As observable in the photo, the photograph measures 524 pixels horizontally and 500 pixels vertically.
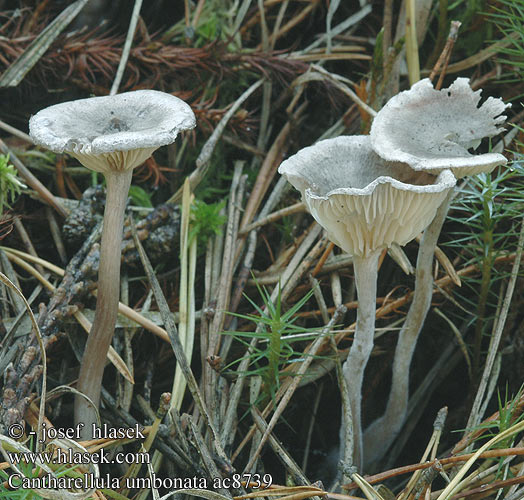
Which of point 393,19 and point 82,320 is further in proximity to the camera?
point 393,19

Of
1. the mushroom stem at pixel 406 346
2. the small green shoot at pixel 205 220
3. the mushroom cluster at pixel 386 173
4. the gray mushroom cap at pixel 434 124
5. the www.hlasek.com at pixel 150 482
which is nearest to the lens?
the www.hlasek.com at pixel 150 482

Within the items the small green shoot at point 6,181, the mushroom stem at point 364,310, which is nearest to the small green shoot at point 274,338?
the mushroom stem at point 364,310

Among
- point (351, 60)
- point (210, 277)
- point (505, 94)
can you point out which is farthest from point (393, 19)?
point (210, 277)

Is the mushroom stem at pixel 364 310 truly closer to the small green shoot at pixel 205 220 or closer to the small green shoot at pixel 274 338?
the small green shoot at pixel 274 338

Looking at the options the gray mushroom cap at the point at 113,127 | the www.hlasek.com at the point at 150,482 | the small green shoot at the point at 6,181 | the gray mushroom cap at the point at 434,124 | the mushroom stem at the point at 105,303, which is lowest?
the www.hlasek.com at the point at 150,482

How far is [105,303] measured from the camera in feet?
6.02

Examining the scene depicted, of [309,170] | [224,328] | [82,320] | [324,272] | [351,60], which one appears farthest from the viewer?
[351,60]

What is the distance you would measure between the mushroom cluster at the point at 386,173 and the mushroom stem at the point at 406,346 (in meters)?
0.02

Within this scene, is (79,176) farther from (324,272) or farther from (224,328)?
(324,272)

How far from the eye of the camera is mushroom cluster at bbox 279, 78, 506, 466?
165 cm

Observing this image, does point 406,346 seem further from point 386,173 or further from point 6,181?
point 6,181

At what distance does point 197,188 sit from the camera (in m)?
2.55

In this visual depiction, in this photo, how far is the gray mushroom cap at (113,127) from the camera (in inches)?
59.9

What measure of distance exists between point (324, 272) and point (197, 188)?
26.3 inches
